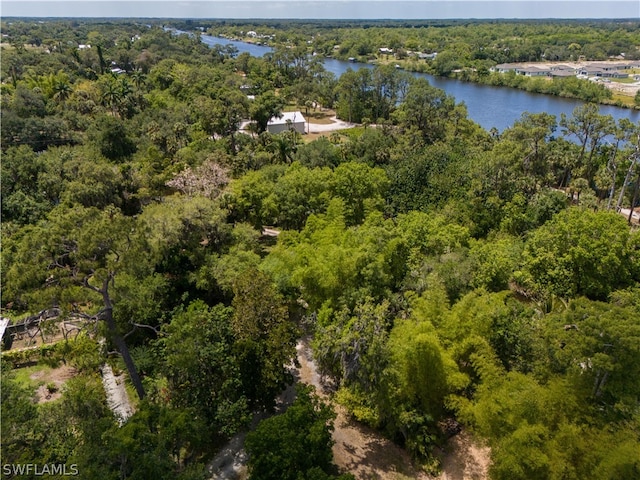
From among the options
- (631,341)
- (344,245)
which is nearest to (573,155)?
(344,245)

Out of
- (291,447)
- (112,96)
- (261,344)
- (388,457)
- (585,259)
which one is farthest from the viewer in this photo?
(112,96)

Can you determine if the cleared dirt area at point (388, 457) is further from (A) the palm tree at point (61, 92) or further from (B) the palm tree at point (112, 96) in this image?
(A) the palm tree at point (61, 92)

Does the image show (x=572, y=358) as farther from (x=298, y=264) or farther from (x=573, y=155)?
(x=573, y=155)

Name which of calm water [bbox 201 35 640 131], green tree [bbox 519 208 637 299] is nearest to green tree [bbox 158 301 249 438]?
green tree [bbox 519 208 637 299]

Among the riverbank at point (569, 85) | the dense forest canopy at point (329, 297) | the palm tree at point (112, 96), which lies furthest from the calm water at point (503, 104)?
the palm tree at point (112, 96)

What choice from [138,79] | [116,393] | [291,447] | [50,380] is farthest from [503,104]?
[50,380]

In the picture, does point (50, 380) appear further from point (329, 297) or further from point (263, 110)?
point (263, 110)
